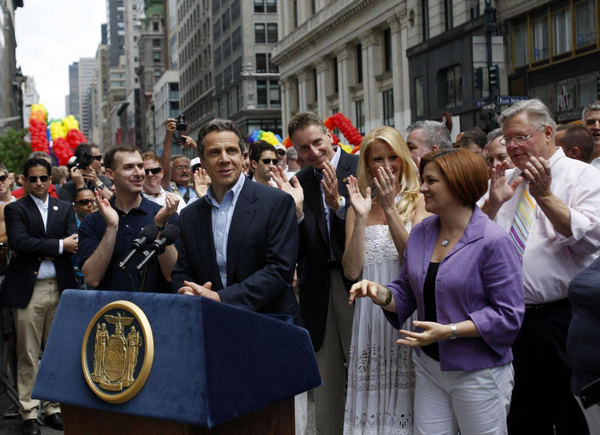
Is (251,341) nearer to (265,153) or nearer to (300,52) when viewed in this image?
(265,153)

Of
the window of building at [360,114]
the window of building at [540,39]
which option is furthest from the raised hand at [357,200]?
the window of building at [360,114]

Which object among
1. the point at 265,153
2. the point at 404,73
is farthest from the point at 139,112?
the point at 265,153

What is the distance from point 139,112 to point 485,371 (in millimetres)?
156380

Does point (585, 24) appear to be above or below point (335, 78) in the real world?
below

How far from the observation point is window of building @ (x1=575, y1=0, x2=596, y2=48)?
78.0ft

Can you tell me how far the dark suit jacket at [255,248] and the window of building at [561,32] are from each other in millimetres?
23211

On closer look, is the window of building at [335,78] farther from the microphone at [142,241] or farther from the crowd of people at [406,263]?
the microphone at [142,241]

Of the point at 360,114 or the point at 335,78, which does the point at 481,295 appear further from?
the point at 335,78

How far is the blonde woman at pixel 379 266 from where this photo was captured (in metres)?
4.53

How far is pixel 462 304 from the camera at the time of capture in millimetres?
3838

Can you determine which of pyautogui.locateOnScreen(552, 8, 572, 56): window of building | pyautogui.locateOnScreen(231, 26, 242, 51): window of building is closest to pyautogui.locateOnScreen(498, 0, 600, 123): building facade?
pyautogui.locateOnScreen(552, 8, 572, 56): window of building

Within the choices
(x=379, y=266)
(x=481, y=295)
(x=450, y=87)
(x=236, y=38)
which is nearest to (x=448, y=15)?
(x=450, y=87)

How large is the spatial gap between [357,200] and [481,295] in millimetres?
1084

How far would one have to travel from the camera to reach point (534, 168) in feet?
13.4
